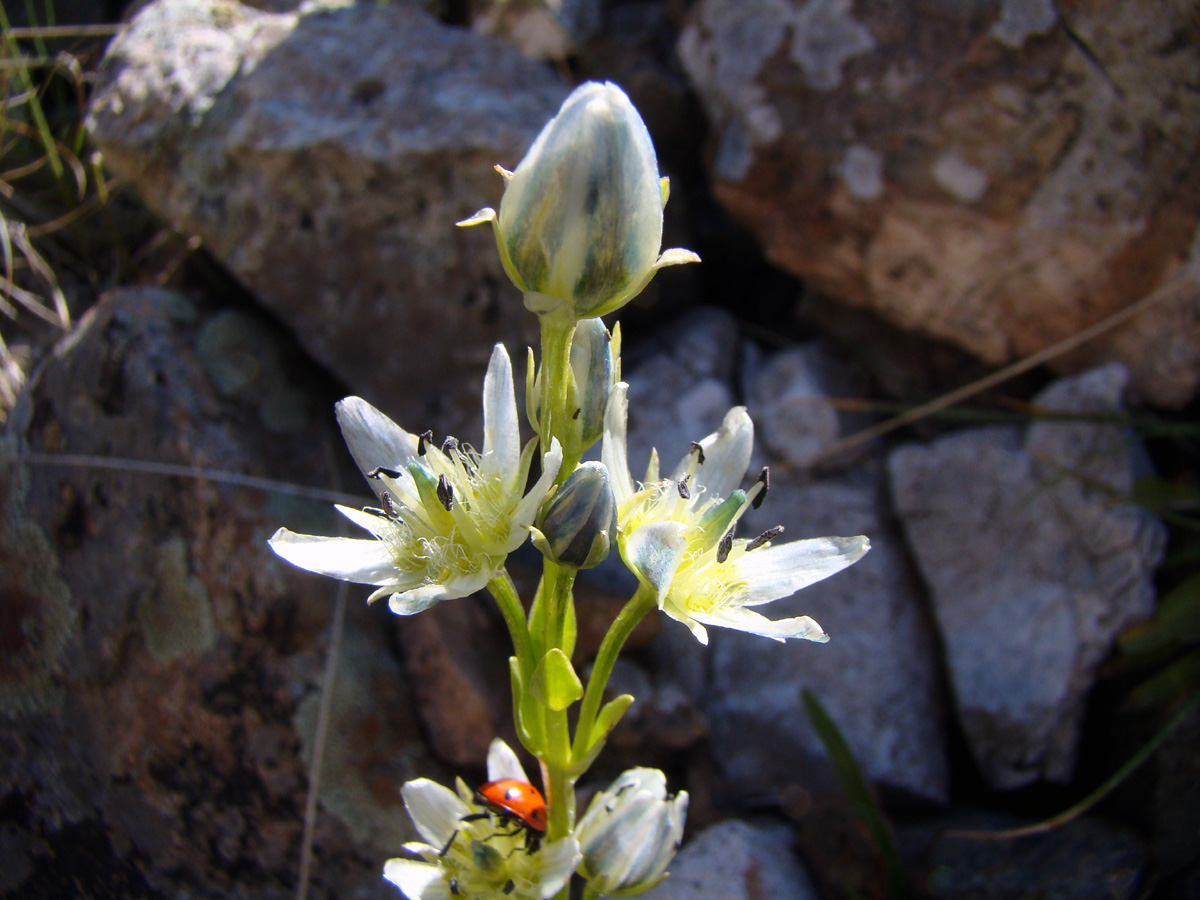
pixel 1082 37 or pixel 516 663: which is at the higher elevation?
pixel 1082 37

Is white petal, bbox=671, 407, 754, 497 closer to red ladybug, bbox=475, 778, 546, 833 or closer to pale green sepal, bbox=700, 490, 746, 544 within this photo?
pale green sepal, bbox=700, 490, 746, 544

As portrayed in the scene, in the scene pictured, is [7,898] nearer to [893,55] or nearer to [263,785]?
[263,785]

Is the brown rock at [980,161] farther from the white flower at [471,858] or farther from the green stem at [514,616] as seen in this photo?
the white flower at [471,858]

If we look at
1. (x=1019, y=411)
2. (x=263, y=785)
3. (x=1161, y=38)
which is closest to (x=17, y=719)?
(x=263, y=785)

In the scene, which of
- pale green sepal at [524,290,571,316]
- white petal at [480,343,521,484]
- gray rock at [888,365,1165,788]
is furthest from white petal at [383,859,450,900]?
gray rock at [888,365,1165,788]

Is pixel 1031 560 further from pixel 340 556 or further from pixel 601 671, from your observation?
pixel 340 556

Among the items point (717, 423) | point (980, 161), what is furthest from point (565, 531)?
point (980, 161)

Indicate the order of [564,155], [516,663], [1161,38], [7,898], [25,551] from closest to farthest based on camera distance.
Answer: [564,155] → [516,663] → [7,898] → [25,551] → [1161,38]

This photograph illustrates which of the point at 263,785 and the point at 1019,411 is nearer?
the point at 263,785
